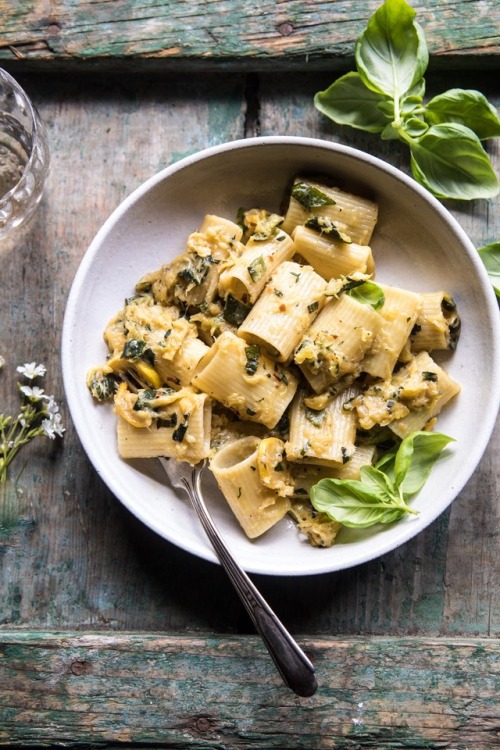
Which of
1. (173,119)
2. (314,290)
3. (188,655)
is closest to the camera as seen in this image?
(314,290)

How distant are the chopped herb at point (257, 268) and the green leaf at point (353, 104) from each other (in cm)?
57

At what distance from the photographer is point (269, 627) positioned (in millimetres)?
2066

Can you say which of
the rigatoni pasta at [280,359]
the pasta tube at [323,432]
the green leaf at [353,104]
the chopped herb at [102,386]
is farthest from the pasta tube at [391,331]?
the chopped herb at [102,386]

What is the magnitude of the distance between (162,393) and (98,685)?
3.07ft

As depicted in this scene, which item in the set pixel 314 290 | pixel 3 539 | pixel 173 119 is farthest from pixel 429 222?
pixel 3 539

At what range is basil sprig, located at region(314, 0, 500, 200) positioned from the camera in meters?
2.25

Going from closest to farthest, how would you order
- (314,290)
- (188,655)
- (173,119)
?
(314,290) < (188,655) < (173,119)

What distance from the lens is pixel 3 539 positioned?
241 cm

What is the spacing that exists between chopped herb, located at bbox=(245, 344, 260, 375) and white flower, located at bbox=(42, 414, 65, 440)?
69 cm

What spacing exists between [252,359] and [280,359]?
83mm

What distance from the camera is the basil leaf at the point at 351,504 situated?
6.73ft

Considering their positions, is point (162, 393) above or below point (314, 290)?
below

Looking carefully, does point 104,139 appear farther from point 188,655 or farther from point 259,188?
point 188,655

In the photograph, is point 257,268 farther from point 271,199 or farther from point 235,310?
point 271,199
